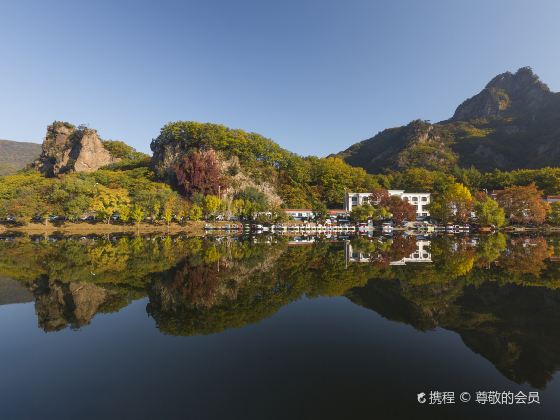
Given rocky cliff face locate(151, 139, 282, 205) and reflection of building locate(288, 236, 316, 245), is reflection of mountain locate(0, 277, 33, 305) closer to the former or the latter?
reflection of building locate(288, 236, 316, 245)

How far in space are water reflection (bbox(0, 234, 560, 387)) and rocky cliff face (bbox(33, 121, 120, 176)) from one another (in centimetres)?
8607

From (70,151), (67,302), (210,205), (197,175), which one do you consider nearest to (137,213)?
Answer: (210,205)

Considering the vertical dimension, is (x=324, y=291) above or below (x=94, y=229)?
below

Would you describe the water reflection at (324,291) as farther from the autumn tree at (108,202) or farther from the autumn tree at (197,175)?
the autumn tree at (197,175)

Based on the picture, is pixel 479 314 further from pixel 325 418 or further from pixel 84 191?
pixel 84 191

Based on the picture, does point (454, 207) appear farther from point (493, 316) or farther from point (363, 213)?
point (493, 316)

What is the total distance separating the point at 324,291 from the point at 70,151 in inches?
4540

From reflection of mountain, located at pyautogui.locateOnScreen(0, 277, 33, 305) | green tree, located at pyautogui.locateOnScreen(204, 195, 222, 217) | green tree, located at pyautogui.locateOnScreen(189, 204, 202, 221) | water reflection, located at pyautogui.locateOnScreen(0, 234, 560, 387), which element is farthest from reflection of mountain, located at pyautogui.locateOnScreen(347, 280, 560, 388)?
green tree, located at pyautogui.locateOnScreen(204, 195, 222, 217)

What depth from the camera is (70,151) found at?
10194 centimetres

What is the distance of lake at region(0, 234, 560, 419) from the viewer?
665 cm

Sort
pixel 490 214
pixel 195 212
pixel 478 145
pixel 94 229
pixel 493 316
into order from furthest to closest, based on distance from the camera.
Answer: pixel 478 145 < pixel 195 212 < pixel 490 214 < pixel 94 229 < pixel 493 316

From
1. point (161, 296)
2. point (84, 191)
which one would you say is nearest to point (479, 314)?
point (161, 296)

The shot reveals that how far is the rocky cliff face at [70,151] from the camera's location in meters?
99.5

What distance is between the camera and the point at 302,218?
275ft
